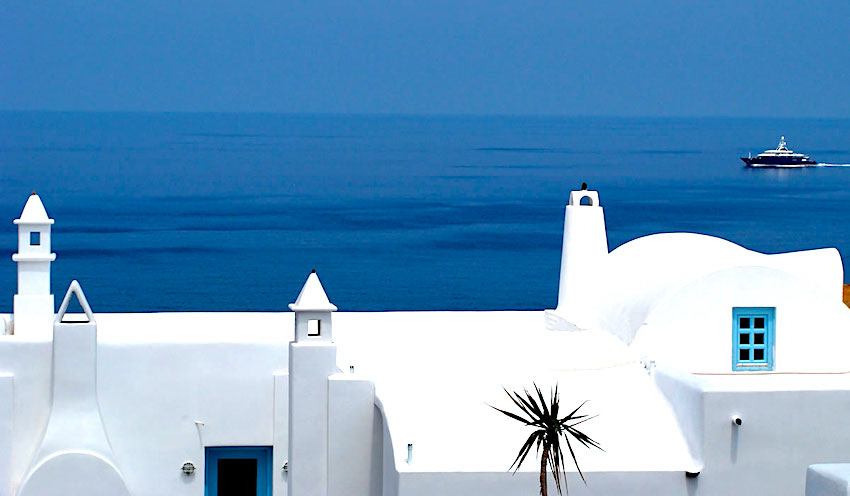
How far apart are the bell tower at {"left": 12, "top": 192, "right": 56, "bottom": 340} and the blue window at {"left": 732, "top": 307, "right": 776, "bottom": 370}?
8879 millimetres

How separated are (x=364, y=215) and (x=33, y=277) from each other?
8127 cm

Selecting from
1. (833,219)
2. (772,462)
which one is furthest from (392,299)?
(772,462)

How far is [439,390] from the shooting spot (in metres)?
17.4

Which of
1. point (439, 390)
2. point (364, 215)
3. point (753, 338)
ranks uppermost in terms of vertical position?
point (364, 215)

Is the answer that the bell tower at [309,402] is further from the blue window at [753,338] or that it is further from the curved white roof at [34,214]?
the curved white roof at [34,214]

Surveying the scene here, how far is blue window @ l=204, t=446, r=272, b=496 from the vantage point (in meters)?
19.0

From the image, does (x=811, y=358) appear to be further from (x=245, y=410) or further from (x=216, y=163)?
(x=216, y=163)

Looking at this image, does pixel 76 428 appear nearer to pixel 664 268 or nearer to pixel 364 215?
pixel 664 268

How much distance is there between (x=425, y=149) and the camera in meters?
163

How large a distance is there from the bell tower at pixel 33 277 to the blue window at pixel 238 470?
2817mm

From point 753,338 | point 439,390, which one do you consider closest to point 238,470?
point 439,390

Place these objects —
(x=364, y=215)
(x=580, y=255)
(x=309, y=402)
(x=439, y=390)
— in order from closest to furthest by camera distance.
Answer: (x=309, y=402), (x=439, y=390), (x=580, y=255), (x=364, y=215)

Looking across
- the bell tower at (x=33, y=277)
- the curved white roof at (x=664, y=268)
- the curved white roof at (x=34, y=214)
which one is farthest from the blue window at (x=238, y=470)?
the curved white roof at (x=664, y=268)

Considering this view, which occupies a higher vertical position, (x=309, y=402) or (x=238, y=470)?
(x=309, y=402)
